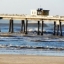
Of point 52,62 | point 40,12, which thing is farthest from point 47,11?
point 52,62

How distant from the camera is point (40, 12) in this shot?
86812 millimetres

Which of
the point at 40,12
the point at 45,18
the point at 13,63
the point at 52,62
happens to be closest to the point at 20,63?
the point at 13,63

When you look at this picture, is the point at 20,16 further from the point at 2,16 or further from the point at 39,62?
the point at 39,62

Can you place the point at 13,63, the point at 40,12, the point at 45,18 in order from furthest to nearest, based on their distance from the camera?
the point at 40,12, the point at 45,18, the point at 13,63

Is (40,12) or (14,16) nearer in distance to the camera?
(14,16)

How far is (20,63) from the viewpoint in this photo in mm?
22062

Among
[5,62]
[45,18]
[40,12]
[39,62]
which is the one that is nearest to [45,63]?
[39,62]

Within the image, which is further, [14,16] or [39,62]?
[14,16]

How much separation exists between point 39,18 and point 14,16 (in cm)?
553

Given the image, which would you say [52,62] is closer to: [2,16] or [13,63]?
[13,63]

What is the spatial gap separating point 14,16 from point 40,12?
12.4 meters

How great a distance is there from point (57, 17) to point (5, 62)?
51.0 metres

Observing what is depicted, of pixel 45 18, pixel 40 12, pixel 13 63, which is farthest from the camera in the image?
pixel 40 12

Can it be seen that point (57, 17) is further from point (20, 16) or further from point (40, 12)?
point (40, 12)
